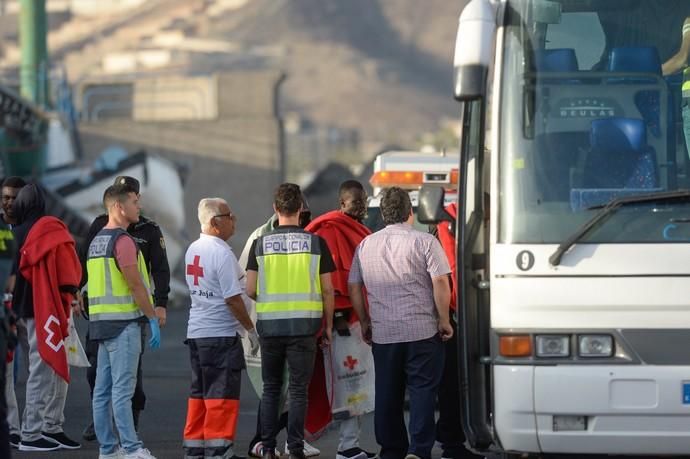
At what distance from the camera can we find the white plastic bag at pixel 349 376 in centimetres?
979

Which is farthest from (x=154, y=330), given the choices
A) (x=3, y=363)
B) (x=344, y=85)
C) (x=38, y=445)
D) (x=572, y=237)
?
(x=344, y=85)

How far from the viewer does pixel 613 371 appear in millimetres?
7270

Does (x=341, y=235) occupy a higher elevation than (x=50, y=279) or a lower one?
higher

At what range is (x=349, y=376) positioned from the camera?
9.87 metres

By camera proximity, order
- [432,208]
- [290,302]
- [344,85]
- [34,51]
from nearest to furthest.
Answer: [432,208] < [290,302] < [34,51] < [344,85]

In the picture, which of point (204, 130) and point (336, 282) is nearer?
point (336, 282)

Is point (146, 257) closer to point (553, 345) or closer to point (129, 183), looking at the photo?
point (129, 183)

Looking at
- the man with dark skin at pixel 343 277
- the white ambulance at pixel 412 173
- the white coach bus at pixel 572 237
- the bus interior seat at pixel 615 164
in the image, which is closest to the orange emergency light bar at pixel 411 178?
the white ambulance at pixel 412 173

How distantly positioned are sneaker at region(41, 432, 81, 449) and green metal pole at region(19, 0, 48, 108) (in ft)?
70.4

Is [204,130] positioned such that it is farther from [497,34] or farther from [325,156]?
[325,156]

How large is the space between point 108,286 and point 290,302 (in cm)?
114

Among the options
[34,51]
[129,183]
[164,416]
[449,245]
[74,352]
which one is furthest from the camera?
[34,51]

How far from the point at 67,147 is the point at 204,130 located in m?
2.94

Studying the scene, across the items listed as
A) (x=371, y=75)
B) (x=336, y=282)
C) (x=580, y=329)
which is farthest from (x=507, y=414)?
(x=371, y=75)
